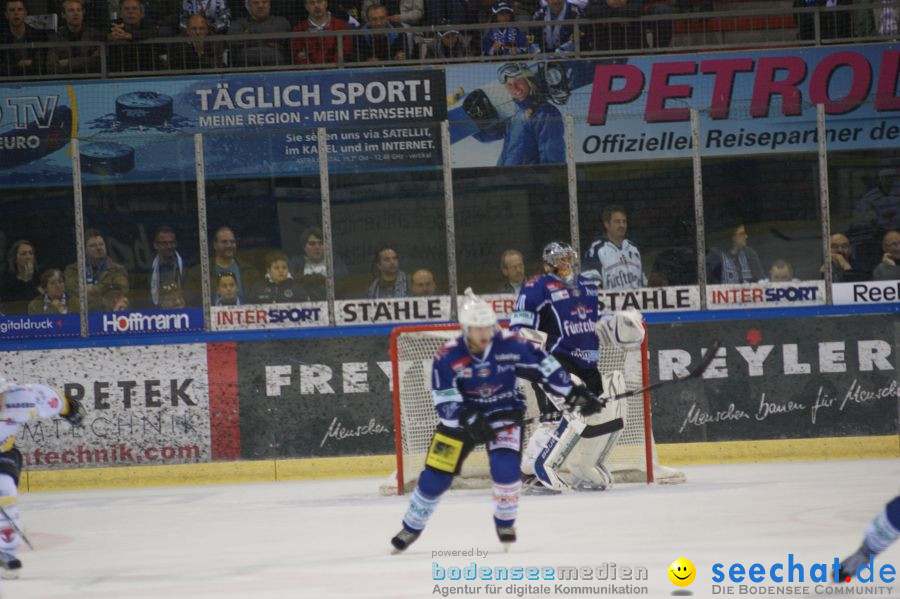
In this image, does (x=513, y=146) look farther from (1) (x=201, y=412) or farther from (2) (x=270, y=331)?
(1) (x=201, y=412)

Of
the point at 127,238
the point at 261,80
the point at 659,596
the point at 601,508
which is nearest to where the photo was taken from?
the point at 659,596

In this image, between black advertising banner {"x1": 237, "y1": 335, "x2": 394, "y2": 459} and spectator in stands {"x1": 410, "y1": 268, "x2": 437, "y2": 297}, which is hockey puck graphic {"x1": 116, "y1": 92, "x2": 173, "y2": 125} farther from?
spectator in stands {"x1": 410, "y1": 268, "x2": 437, "y2": 297}

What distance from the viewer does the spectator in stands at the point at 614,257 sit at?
1047cm

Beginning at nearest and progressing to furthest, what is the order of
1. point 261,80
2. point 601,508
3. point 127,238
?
point 601,508 → point 127,238 → point 261,80

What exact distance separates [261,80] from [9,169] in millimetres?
2499

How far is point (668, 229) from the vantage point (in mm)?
10516

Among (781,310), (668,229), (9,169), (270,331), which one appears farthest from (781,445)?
(9,169)

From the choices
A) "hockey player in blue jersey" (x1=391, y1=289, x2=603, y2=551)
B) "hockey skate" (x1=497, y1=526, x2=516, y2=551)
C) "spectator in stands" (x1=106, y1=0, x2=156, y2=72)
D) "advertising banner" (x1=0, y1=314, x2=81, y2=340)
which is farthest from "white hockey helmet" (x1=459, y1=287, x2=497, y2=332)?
"spectator in stands" (x1=106, y1=0, x2=156, y2=72)

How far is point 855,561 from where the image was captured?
5254 millimetres

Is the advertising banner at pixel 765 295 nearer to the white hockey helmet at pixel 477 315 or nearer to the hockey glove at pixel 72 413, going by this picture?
the white hockey helmet at pixel 477 315

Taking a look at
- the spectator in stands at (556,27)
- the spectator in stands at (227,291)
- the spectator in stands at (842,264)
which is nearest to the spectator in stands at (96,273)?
the spectator in stands at (227,291)

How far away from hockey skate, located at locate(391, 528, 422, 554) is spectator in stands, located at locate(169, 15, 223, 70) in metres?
6.76

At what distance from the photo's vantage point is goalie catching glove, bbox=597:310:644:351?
8.96 m

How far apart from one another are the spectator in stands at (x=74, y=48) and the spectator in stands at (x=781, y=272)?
6.36 meters
